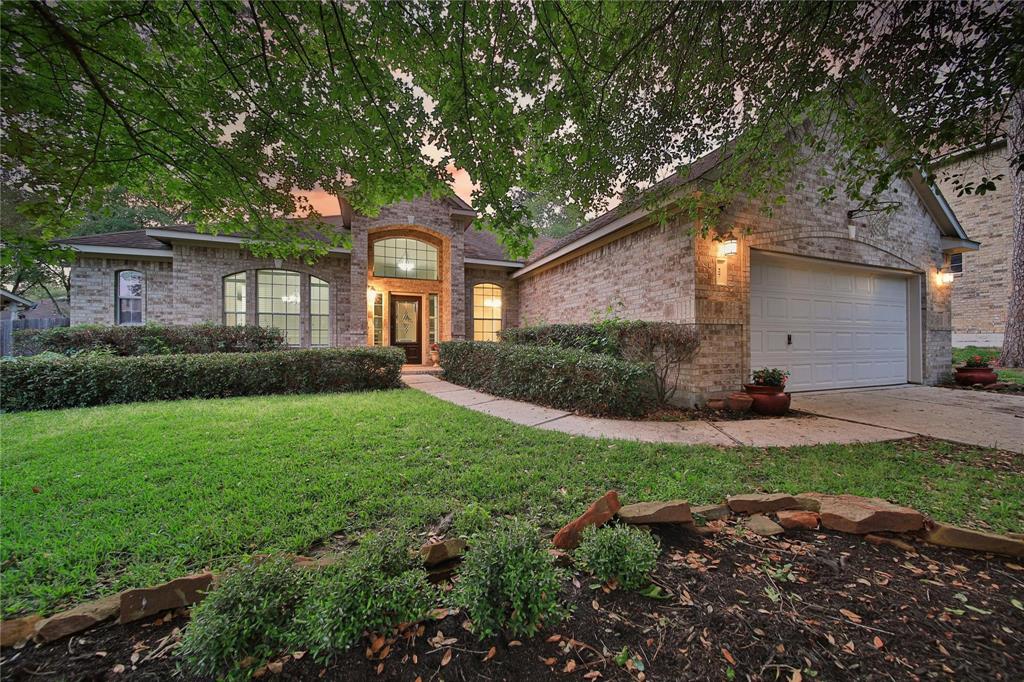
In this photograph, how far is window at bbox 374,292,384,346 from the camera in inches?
429

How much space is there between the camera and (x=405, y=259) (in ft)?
37.1

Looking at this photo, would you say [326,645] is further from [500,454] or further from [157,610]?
[500,454]

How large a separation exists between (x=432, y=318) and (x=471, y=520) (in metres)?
9.98

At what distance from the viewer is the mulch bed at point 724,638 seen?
4.16 feet

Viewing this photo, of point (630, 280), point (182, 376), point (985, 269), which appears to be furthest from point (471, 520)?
point (985, 269)

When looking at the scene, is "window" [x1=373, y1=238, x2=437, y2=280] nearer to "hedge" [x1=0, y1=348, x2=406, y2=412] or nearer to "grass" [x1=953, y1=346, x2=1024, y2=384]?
"hedge" [x1=0, y1=348, x2=406, y2=412]

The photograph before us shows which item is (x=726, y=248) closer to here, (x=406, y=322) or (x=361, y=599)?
(x=361, y=599)

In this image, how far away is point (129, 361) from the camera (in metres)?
5.86

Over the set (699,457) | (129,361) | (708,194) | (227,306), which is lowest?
(699,457)

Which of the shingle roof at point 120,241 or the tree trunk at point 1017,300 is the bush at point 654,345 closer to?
the tree trunk at point 1017,300

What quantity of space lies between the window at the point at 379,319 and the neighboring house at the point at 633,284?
4 centimetres

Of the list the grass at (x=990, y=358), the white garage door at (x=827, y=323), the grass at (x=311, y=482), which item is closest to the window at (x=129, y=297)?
the grass at (x=311, y=482)

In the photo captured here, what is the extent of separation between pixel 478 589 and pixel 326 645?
549 mm

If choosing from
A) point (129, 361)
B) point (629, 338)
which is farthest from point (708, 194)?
point (129, 361)
